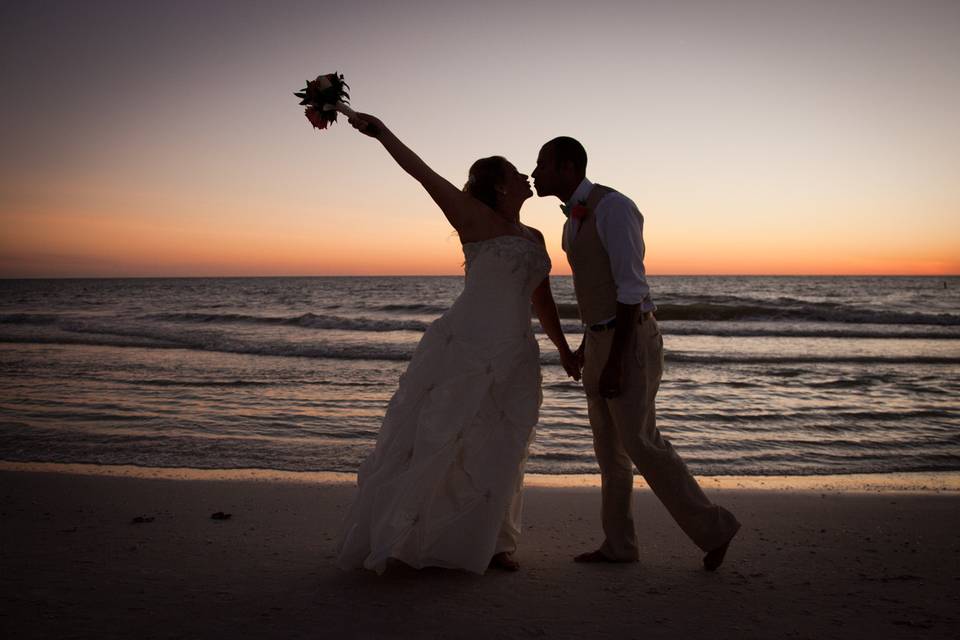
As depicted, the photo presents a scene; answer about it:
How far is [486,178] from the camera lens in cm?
330

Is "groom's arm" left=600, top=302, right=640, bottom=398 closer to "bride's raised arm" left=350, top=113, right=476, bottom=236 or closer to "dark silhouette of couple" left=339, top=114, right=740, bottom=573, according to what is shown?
"dark silhouette of couple" left=339, top=114, right=740, bottom=573

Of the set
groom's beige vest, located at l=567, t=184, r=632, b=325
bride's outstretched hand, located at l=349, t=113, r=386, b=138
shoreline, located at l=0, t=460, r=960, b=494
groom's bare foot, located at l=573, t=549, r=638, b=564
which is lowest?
shoreline, located at l=0, t=460, r=960, b=494

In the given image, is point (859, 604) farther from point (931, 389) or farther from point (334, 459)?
point (931, 389)

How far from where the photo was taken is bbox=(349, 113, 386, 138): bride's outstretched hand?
2.99 meters

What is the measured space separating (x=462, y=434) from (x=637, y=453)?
87 cm

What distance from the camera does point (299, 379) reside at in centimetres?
1105

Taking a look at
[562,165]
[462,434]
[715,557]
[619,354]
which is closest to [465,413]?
[462,434]

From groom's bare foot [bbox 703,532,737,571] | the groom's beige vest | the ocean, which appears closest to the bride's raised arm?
the groom's beige vest

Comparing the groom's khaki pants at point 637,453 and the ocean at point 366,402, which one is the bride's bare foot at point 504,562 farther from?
the ocean at point 366,402

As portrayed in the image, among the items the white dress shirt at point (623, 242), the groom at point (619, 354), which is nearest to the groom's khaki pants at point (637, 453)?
the groom at point (619, 354)

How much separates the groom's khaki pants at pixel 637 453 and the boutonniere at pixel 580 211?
1.90 ft

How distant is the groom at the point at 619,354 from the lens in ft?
10.2

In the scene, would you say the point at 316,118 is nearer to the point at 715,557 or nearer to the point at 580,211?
the point at 580,211

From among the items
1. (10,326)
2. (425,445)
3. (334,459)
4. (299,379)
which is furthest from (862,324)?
(10,326)
